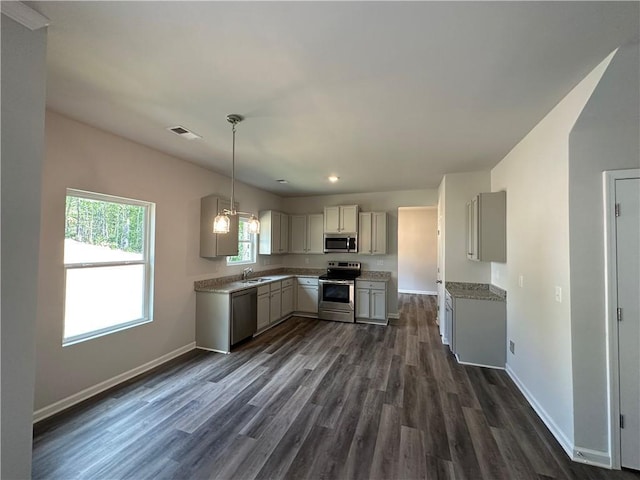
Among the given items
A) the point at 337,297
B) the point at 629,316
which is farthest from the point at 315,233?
the point at 629,316

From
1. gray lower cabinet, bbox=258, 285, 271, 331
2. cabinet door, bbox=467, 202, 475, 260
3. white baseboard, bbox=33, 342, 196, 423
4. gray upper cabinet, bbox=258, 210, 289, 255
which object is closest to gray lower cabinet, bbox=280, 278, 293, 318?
gray lower cabinet, bbox=258, 285, 271, 331

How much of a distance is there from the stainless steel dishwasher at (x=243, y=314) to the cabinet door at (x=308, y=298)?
151 centimetres

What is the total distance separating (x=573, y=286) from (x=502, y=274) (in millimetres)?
1667

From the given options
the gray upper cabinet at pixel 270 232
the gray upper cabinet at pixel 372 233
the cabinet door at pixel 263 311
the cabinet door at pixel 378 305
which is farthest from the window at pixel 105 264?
the gray upper cabinet at pixel 372 233

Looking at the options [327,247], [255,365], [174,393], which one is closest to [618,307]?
[255,365]

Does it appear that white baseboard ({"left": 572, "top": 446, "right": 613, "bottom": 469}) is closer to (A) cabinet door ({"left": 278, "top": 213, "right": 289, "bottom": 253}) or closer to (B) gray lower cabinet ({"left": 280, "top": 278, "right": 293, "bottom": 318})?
(B) gray lower cabinet ({"left": 280, "top": 278, "right": 293, "bottom": 318})

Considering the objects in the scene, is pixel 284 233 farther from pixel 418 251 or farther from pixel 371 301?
pixel 418 251

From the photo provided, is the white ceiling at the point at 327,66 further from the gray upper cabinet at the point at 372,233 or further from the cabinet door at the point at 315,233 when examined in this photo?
the cabinet door at the point at 315,233

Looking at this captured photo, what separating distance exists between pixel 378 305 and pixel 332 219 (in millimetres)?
2060

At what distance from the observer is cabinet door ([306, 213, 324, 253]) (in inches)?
241

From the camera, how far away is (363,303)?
5316mm

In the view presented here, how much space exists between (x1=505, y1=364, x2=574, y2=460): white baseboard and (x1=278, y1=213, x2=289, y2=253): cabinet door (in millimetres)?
4611

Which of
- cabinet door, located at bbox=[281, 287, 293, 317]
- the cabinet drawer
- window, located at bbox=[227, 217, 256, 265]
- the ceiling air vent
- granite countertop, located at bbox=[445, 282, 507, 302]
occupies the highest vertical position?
the ceiling air vent

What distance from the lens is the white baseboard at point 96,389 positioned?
2332 millimetres
